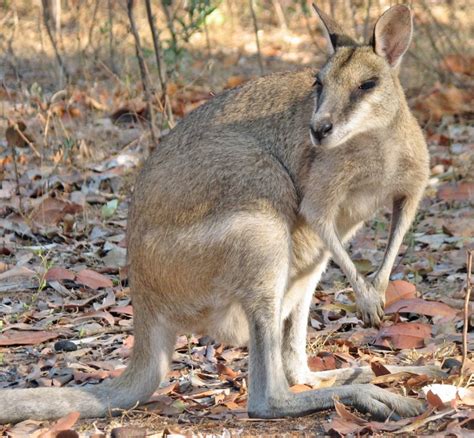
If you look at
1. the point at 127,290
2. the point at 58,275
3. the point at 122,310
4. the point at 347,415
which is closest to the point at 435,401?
the point at 347,415

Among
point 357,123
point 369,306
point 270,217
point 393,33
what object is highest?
point 393,33

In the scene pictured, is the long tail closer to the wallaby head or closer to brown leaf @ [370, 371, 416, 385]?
brown leaf @ [370, 371, 416, 385]

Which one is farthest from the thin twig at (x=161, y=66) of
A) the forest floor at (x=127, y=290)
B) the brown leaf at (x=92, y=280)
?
Result: the brown leaf at (x=92, y=280)

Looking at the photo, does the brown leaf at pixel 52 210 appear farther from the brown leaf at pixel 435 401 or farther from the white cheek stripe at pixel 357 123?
the brown leaf at pixel 435 401

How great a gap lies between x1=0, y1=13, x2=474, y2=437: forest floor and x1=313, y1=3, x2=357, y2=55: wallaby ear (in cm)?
134

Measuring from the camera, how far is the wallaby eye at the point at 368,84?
3.97 m

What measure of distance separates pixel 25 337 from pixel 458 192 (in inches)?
125

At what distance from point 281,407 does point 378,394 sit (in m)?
0.36

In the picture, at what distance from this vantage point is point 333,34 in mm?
4160

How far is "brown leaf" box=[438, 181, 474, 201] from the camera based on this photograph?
21.5 ft

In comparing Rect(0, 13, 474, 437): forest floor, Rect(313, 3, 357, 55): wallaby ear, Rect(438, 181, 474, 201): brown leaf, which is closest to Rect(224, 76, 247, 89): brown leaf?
Rect(0, 13, 474, 437): forest floor

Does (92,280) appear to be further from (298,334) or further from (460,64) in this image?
(460,64)

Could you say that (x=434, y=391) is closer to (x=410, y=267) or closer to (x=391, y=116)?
(x=391, y=116)

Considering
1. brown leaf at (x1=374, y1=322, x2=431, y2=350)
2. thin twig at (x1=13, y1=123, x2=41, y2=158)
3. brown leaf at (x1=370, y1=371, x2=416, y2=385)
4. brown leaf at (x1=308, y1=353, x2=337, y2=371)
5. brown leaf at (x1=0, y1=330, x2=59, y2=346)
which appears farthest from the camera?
thin twig at (x1=13, y1=123, x2=41, y2=158)
